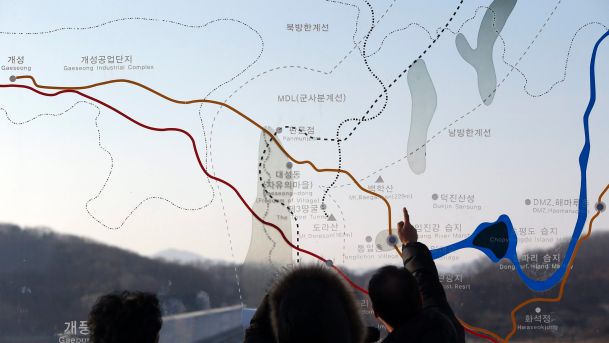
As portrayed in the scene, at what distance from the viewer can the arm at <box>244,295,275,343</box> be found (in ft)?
5.56

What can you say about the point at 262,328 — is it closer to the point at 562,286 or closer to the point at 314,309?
the point at 314,309


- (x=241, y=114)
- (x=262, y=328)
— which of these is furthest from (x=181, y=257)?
(x=262, y=328)

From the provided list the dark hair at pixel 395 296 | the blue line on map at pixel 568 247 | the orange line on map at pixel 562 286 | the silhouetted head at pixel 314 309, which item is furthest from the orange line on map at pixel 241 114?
the silhouetted head at pixel 314 309

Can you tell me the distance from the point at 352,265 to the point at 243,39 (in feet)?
2.97

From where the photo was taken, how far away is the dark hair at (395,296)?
1.75 metres

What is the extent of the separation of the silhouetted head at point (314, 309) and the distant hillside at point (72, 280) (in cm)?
154

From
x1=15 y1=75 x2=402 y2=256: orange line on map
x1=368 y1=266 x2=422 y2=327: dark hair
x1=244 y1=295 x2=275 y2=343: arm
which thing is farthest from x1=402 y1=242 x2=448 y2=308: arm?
x1=15 y1=75 x2=402 y2=256: orange line on map

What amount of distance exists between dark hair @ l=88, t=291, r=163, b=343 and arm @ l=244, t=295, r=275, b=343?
23 centimetres

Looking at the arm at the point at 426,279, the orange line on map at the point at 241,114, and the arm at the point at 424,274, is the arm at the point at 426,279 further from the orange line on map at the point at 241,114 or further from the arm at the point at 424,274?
the orange line on map at the point at 241,114

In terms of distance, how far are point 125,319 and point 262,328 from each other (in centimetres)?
30

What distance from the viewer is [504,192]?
3082 mm

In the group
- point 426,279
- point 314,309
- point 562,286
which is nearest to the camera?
point 314,309

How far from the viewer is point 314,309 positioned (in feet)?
4.90

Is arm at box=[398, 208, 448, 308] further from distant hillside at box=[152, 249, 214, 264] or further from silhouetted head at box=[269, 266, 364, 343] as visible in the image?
distant hillside at box=[152, 249, 214, 264]
